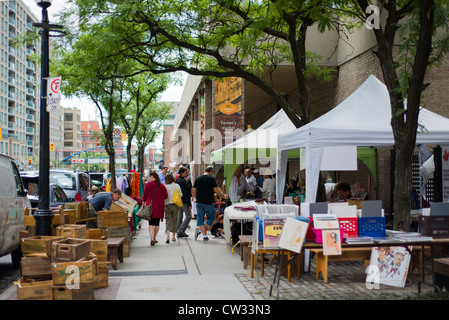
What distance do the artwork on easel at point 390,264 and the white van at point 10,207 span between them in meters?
6.04

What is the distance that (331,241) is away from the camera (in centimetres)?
729

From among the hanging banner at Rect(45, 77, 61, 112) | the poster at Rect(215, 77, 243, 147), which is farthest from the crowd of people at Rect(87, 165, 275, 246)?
the poster at Rect(215, 77, 243, 147)

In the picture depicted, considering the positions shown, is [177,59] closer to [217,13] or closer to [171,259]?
[217,13]

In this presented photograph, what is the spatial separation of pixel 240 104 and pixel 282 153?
29.3ft

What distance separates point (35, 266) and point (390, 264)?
5238 mm

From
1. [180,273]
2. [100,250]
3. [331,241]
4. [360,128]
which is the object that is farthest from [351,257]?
[100,250]

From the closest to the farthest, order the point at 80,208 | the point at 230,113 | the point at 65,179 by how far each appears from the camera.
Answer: the point at 80,208
the point at 65,179
the point at 230,113

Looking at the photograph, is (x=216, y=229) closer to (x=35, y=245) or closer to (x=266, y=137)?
(x=266, y=137)

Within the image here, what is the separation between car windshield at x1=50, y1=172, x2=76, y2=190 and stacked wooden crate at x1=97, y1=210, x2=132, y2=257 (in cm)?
790

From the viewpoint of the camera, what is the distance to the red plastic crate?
770 cm

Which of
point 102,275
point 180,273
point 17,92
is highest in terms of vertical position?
point 17,92

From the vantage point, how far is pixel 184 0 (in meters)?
12.9

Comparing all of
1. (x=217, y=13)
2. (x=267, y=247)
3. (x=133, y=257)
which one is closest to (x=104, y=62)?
(x=217, y=13)

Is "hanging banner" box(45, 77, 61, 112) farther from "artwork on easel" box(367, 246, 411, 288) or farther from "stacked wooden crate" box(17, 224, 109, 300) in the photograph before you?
"artwork on easel" box(367, 246, 411, 288)
